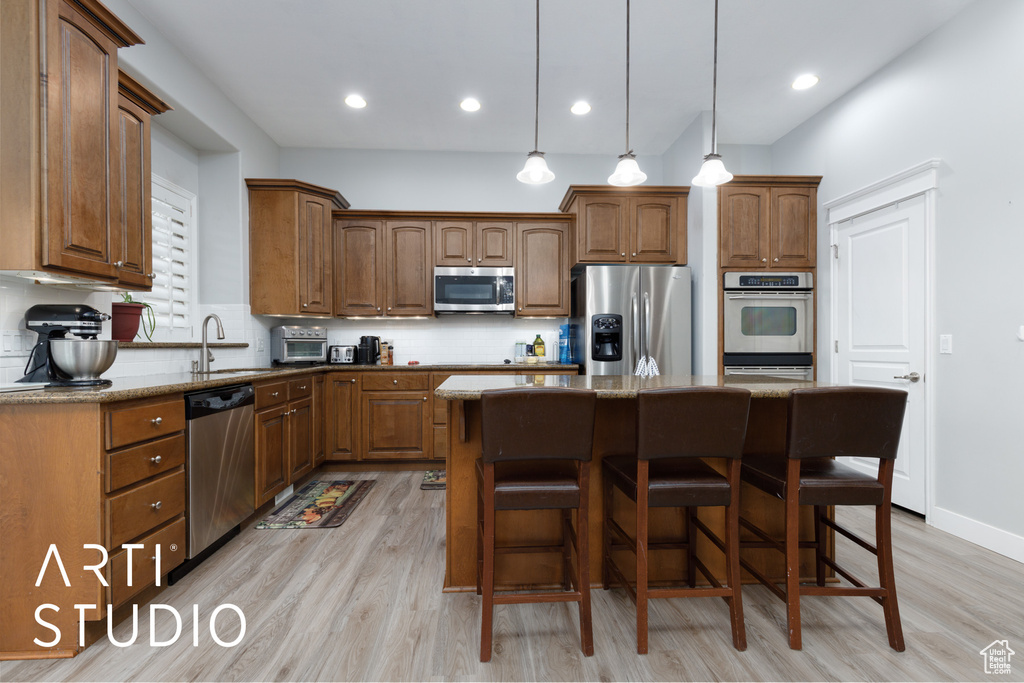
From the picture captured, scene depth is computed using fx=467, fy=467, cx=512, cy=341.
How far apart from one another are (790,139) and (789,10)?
1.78 meters

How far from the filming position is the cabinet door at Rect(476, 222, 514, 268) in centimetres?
447

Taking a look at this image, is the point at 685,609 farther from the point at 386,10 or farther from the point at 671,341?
the point at 386,10

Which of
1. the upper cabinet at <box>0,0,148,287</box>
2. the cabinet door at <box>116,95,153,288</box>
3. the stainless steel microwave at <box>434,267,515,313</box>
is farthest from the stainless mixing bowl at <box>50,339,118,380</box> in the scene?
the stainless steel microwave at <box>434,267,515,313</box>

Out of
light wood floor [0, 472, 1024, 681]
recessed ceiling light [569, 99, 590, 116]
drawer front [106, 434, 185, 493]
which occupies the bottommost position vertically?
light wood floor [0, 472, 1024, 681]

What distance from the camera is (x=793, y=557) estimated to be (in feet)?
5.52

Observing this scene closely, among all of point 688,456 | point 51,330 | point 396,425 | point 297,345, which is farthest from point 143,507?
point 297,345

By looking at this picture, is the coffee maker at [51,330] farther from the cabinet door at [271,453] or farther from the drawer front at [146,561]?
the cabinet door at [271,453]

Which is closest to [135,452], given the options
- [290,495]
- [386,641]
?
[386,641]

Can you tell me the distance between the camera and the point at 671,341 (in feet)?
13.1

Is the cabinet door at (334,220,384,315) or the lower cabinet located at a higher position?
the cabinet door at (334,220,384,315)

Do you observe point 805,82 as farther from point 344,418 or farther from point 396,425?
point 344,418

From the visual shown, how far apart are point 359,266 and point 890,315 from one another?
4251 mm

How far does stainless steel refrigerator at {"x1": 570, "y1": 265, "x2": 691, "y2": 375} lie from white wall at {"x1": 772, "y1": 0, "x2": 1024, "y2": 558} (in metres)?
1.62

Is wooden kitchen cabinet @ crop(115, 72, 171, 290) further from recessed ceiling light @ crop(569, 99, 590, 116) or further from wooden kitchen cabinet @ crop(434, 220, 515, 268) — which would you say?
recessed ceiling light @ crop(569, 99, 590, 116)
